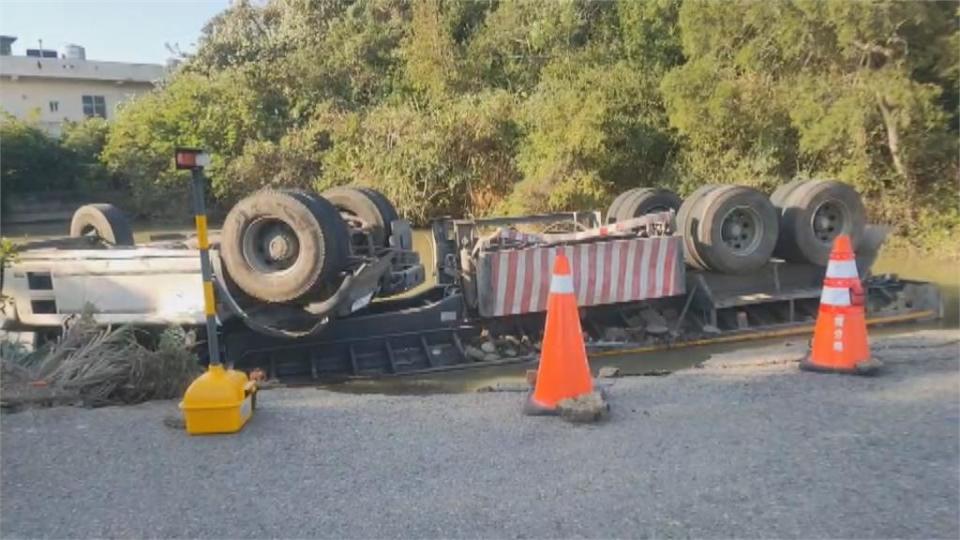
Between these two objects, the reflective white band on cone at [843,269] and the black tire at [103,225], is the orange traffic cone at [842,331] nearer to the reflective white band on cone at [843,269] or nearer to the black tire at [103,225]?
the reflective white band on cone at [843,269]

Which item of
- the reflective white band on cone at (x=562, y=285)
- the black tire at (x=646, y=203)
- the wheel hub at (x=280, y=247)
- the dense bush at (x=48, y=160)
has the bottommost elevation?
the reflective white band on cone at (x=562, y=285)

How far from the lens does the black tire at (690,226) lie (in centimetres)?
892

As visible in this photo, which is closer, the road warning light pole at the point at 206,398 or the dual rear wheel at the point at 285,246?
the road warning light pole at the point at 206,398

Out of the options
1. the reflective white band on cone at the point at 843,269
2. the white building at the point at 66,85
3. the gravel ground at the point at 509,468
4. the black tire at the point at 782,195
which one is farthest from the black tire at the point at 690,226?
the white building at the point at 66,85

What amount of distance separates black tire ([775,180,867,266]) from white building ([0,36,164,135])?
38.6 metres

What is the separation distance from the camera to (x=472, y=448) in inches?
165

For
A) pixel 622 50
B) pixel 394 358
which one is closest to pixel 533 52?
pixel 622 50

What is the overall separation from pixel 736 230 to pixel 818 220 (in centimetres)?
107

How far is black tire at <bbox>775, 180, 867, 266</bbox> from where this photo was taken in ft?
29.7

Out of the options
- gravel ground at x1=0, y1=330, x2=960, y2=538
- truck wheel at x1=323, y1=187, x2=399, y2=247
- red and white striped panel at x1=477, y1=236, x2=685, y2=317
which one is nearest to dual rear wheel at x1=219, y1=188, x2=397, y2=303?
red and white striped panel at x1=477, y1=236, x2=685, y2=317

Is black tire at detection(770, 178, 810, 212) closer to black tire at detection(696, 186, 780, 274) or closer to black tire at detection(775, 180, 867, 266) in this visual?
black tire at detection(775, 180, 867, 266)

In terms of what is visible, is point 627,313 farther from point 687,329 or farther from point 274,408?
point 274,408

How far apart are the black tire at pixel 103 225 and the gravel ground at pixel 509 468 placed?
16.9 ft

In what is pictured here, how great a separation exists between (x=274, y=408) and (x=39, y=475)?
1.44m
